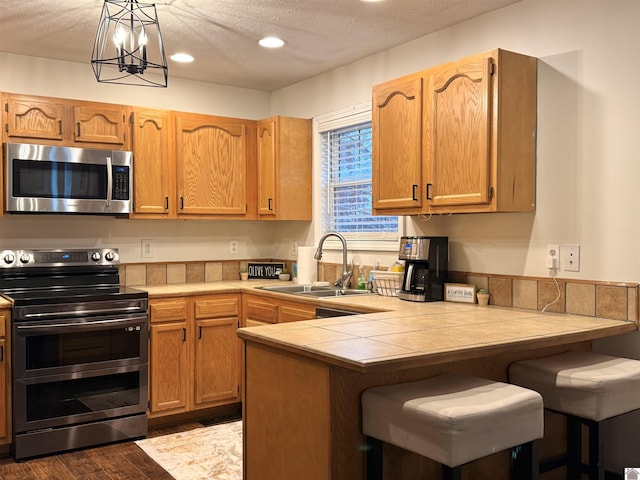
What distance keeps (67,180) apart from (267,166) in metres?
1.39

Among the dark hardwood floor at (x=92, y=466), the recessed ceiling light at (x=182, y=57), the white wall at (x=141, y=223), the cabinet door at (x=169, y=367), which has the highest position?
the recessed ceiling light at (x=182, y=57)

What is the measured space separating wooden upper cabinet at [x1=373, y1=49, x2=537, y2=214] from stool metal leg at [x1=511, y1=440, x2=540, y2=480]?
3.77ft

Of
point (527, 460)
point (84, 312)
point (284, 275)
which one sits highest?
point (284, 275)

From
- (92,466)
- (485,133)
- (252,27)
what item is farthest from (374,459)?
(252,27)

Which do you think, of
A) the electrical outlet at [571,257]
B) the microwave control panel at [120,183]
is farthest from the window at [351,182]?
the microwave control panel at [120,183]

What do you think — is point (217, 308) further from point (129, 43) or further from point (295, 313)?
point (129, 43)

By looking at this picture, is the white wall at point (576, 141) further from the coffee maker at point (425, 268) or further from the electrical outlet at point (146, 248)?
the electrical outlet at point (146, 248)

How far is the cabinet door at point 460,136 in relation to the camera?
2.91 metres

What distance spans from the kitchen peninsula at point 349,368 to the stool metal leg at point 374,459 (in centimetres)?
4

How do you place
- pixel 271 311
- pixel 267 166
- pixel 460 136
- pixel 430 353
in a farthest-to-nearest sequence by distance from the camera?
1. pixel 267 166
2. pixel 271 311
3. pixel 460 136
4. pixel 430 353

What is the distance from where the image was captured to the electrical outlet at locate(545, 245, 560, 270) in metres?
2.95

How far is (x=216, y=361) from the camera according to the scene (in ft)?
13.7

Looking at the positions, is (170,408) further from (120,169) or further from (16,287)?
(120,169)

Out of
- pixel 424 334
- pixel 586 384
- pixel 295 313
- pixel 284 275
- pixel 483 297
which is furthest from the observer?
pixel 284 275
